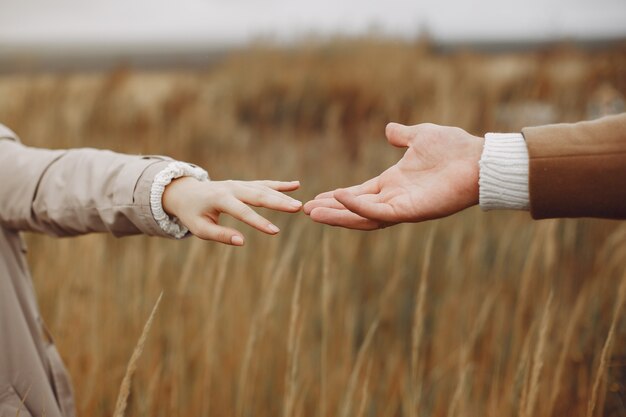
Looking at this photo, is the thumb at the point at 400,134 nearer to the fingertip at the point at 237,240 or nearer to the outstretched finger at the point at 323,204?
the outstretched finger at the point at 323,204

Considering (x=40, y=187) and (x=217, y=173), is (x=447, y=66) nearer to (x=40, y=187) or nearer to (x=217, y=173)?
(x=217, y=173)

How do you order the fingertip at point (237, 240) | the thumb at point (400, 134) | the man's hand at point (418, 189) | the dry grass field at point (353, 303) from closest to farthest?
the fingertip at point (237, 240) < the man's hand at point (418, 189) < the thumb at point (400, 134) < the dry grass field at point (353, 303)

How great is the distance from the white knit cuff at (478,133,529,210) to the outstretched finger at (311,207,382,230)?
202mm

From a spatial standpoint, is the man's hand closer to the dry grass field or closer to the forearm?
the dry grass field

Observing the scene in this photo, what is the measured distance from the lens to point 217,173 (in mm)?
4129

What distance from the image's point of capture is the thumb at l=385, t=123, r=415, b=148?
3.93 feet

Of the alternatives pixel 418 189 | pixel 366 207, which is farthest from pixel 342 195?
pixel 418 189

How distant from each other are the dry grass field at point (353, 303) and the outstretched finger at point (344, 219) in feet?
0.34

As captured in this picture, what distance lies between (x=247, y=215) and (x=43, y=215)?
0.45 meters

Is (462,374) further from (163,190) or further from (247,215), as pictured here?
(163,190)

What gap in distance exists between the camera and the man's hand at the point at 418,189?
1.08 meters

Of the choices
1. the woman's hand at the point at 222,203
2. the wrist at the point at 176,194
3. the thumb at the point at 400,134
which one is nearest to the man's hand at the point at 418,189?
the thumb at the point at 400,134

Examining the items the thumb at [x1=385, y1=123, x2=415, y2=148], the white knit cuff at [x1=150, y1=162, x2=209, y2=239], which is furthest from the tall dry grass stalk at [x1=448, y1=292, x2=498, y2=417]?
the white knit cuff at [x1=150, y1=162, x2=209, y2=239]

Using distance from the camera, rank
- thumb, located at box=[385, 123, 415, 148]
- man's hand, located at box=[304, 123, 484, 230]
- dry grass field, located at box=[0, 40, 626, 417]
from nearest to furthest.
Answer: man's hand, located at box=[304, 123, 484, 230] → thumb, located at box=[385, 123, 415, 148] → dry grass field, located at box=[0, 40, 626, 417]
